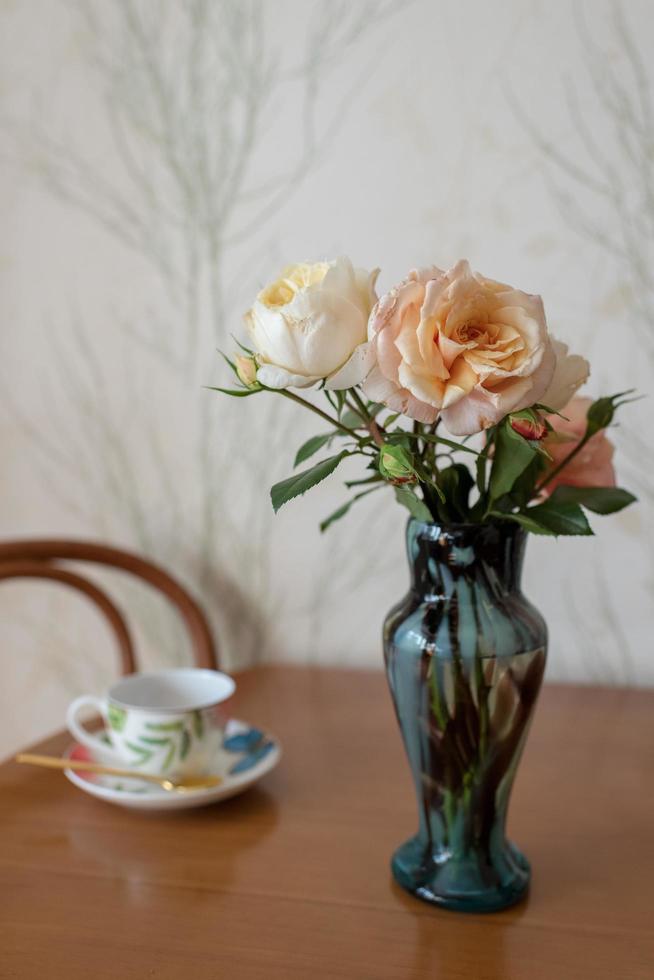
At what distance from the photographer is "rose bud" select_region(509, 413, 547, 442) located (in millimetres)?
610

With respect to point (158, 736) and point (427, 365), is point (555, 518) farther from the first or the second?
point (158, 736)

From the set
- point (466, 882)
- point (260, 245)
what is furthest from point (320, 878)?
point (260, 245)

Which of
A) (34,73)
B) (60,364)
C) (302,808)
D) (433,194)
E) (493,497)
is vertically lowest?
(302,808)

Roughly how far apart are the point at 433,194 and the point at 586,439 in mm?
610

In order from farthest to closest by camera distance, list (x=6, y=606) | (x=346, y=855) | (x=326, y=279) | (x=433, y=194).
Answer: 1. (x=6, y=606)
2. (x=433, y=194)
3. (x=346, y=855)
4. (x=326, y=279)

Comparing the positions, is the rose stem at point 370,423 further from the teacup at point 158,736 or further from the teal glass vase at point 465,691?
the teacup at point 158,736

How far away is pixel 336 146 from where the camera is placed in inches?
49.9

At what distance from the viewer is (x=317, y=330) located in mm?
613

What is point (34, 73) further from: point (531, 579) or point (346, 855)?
point (346, 855)

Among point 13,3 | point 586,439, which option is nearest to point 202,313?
point 13,3

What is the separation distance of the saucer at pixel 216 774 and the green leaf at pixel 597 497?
1.25 ft

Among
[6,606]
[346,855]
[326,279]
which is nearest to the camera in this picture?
[326,279]

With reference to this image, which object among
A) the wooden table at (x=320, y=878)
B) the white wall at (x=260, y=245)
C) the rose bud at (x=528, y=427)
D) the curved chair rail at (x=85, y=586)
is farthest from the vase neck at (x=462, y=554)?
the curved chair rail at (x=85, y=586)

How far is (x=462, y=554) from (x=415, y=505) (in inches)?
1.8
